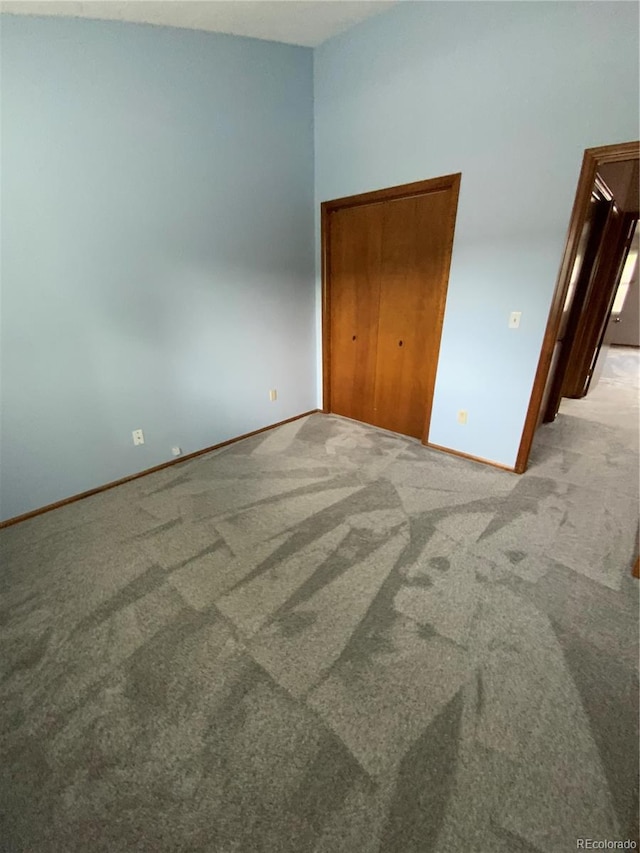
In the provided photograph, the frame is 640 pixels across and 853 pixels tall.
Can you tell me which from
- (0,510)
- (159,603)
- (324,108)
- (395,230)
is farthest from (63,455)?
(324,108)

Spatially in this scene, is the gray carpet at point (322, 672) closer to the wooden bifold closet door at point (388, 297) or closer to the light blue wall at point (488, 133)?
the light blue wall at point (488, 133)

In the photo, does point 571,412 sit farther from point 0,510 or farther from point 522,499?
point 0,510

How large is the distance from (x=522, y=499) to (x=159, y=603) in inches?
85.7

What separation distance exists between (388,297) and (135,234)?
74.3 inches

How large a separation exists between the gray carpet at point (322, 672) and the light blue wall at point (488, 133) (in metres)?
0.94

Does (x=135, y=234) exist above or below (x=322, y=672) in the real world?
above

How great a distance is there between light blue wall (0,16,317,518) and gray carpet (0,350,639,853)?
1.90ft

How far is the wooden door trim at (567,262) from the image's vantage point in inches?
68.3

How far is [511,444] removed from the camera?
2484 millimetres

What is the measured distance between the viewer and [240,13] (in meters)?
1.98

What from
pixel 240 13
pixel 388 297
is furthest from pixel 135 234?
pixel 388 297

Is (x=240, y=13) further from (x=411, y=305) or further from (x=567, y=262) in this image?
(x=567, y=262)

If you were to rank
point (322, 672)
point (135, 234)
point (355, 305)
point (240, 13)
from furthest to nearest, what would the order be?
1. point (355, 305)
2. point (135, 234)
3. point (240, 13)
4. point (322, 672)

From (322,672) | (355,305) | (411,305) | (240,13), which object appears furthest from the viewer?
(355,305)
